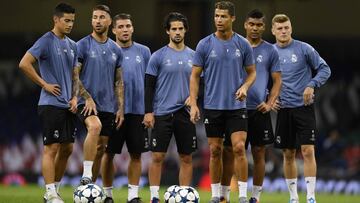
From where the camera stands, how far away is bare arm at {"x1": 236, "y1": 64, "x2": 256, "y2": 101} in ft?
48.5

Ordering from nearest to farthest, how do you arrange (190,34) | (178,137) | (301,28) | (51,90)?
1. (51,90)
2. (178,137)
3. (190,34)
4. (301,28)

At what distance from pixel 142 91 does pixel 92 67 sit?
1155 millimetres

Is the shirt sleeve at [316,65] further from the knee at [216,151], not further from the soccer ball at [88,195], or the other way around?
the soccer ball at [88,195]

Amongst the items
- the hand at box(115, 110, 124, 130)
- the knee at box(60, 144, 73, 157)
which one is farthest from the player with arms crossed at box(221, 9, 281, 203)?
the knee at box(60, 144, 73, 157)

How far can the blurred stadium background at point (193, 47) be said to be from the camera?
2948 centimetres

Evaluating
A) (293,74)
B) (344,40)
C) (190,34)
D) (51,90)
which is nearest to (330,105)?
(344,40)

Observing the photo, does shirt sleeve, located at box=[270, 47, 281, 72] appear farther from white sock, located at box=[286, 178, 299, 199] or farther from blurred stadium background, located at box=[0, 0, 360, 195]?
blurred stadium background, located at box=[0, 0, 360, 195]

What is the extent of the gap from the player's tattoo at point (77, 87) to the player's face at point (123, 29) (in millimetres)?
1237

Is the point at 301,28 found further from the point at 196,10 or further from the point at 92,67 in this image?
the point at 92,67

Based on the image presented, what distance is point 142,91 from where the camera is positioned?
1662 cm

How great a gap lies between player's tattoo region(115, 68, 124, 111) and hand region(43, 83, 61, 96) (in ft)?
4.29

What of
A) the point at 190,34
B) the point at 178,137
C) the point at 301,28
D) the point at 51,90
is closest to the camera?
the point at 51,90

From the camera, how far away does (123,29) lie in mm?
16531

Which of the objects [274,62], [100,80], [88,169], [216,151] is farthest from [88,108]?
[274,62]
